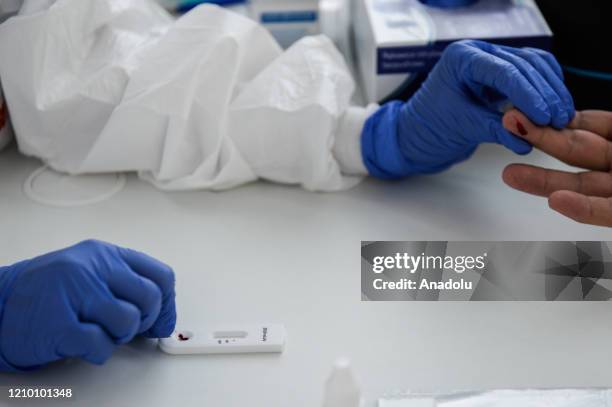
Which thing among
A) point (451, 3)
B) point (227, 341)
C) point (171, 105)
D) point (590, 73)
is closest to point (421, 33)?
point (451, 3)

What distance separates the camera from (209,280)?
2.98 feet

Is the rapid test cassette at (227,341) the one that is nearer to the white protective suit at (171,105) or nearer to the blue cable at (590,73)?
the white protective suit at (171,105)

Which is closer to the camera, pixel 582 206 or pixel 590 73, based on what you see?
pixel 582 206

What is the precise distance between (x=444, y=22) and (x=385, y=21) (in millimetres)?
87

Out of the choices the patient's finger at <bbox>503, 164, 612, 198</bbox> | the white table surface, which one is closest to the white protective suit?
the white table surface

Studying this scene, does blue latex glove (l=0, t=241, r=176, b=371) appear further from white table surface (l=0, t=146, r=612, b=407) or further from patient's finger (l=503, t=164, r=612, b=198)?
patient's finger (l=503, t=164, r=612, b=198)

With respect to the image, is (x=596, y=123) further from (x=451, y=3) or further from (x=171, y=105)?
(x=171, y=105)

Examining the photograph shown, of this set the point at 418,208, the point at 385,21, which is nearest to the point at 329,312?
the point at 418,208

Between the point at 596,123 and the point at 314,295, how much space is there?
16.4 inches

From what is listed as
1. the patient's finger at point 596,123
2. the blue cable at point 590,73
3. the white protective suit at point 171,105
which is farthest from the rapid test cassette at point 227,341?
the blue cable at point 590,73

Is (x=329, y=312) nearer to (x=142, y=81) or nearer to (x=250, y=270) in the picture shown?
(x=250, y=270)

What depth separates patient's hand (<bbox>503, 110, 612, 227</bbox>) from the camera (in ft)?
3.01

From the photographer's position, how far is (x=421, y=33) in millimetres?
1114

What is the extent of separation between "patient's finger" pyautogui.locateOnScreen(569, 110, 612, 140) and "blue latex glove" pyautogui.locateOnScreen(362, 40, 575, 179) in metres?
0.03
